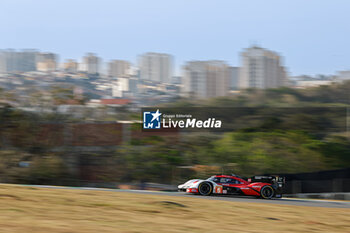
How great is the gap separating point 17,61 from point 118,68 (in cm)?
1549

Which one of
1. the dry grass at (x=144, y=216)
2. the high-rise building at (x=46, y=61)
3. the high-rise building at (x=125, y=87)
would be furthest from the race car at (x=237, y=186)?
the high-rise building at (x=46, y=61)

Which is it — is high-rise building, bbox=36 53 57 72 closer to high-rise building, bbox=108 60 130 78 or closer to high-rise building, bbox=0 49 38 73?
high-rise building, bbox=0 49 38 73

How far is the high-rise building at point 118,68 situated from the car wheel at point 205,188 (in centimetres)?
4260

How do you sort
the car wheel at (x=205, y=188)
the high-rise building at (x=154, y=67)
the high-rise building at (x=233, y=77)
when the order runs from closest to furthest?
the car wheel at (x=205, y=188) → the high-rise building at (x=233, y=77) → the high-rise building at (x=154, y=67)

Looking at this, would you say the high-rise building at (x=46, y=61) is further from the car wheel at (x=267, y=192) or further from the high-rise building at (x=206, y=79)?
the car wheel at (x=267, y=192)

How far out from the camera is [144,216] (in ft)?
30.2

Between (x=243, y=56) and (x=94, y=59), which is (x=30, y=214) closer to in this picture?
(x=94, y=59)

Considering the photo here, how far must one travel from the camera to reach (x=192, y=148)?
34656 millimetres

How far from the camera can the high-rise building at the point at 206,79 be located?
53.4m

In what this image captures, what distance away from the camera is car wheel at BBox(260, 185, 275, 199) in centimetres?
1595

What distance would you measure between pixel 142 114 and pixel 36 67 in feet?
79.9

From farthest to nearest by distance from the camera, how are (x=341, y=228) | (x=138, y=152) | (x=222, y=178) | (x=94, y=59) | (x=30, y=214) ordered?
(x=94, y=59)
(x=138, y=152)
(x=222, y=178)
(x=341, y=228)
(x=30, y=214)

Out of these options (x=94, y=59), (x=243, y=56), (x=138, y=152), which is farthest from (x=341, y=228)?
(x=243, y=56)

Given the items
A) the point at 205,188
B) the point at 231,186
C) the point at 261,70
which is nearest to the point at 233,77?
the point at 261,70
